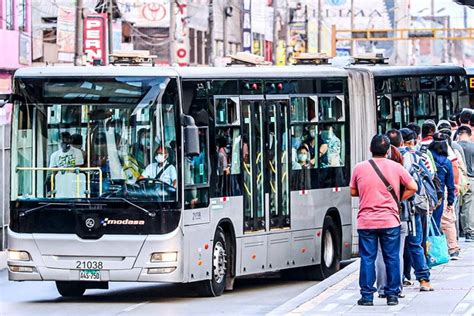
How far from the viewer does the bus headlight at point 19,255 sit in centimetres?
1836

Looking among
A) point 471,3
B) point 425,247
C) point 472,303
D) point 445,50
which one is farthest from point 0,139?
point 445,50

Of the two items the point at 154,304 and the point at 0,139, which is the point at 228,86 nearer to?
the point at 154,304

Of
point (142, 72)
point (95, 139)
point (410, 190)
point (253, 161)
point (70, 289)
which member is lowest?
point (70, 289)

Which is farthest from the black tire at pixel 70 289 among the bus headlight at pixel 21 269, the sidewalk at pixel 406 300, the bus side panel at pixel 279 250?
the sidewalk at pixel 406 300

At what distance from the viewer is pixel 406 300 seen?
1620cm

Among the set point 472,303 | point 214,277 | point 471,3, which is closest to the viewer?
point 471,3

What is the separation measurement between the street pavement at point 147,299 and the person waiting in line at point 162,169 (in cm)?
156

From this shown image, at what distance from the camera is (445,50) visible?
18412 centimetres

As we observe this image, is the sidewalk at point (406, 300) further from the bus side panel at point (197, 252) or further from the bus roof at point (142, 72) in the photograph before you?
the bus roof at point (142, 72)

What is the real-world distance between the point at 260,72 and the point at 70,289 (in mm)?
3981

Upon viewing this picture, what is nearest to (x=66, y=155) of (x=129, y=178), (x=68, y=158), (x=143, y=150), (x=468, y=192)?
(x=68, y=158)

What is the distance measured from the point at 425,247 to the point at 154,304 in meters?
3.41

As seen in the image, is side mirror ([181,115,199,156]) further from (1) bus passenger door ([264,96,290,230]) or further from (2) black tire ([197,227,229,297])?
(1) bus passenger door ([264,96,290,230])

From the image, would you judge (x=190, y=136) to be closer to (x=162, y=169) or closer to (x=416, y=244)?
(x=162, y=169)
